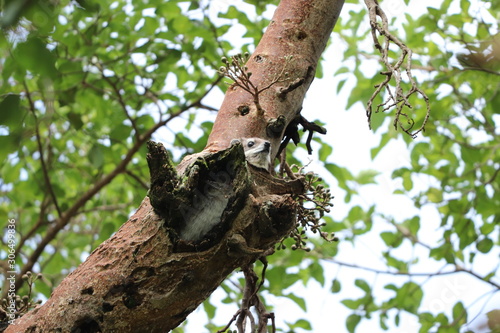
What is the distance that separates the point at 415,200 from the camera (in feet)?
14.5

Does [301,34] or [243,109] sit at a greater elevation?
[301,34]

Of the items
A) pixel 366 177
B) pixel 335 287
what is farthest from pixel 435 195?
pixel 335 287

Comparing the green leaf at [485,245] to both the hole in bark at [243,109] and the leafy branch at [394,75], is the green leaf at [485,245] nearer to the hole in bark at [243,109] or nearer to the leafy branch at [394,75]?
the leafy branch at [394,75]

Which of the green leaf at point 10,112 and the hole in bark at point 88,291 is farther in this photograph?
the hole in bark at point 88,291

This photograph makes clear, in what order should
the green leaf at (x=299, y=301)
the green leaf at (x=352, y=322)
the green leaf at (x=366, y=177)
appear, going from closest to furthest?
the green leaf at (x=299, y=301) → the green leaf at (x=352, y=322) → the green leaf at (x=366, y=177)

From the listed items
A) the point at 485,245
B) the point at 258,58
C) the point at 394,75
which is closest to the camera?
the point at 394,75

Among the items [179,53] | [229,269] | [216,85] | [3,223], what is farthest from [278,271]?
[3,223]

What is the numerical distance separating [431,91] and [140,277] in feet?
10.6

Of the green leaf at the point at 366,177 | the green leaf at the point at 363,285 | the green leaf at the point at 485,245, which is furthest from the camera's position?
the green leaf at the point at 366,177

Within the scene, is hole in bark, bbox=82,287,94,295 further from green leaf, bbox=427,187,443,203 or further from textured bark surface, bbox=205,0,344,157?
green leaf, bbox=427,187,443,203

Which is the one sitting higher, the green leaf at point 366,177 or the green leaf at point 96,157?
the green leaf at point 366,177

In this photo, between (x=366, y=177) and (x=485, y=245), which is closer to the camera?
(x=485, y=245)

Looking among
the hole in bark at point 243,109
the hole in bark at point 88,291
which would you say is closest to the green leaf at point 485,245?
the hole in bark at point 243,109

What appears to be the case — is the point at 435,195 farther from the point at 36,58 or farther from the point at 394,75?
the point at 36,58
